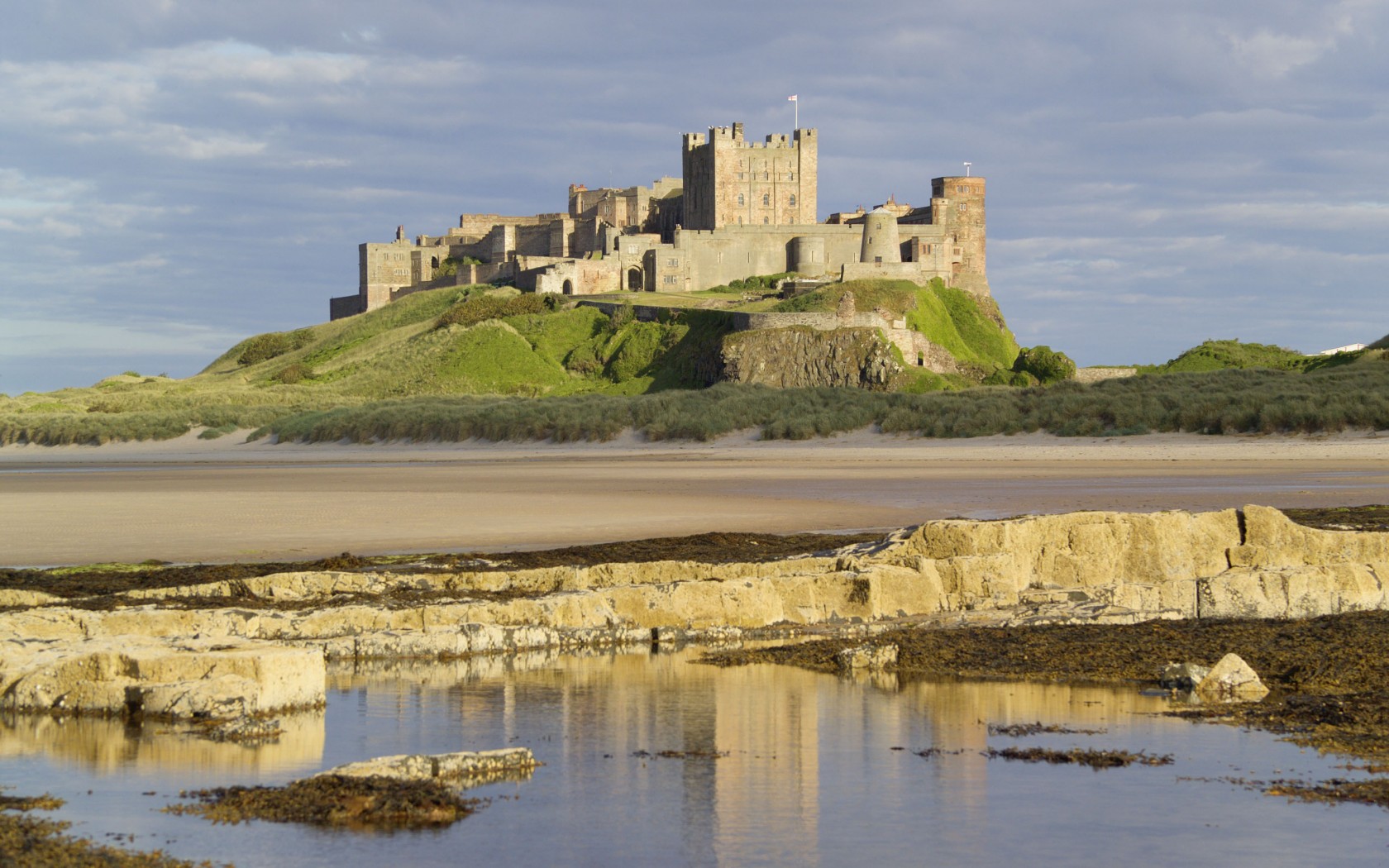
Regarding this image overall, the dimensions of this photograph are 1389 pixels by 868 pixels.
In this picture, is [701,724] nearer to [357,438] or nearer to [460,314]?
[357,438]

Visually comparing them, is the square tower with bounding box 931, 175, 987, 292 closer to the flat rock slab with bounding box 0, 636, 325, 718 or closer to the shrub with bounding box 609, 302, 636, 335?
the shrub with bounding box 609, 302, 636, 335

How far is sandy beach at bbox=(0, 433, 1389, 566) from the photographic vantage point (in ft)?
54.1

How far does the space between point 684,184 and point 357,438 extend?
4785cm

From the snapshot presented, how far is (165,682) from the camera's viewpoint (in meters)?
7.55

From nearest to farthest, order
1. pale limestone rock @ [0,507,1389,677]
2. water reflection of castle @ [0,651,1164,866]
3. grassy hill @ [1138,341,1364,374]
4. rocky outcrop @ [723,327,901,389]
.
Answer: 1. water reflection of castle @ [0,651,1164,866]
2. pale limestone rock @ [0,507,1389,677]
3. grassy hill @ [1138,341,1364,374]
4. rocky outcrop @ [723,327,901,389]

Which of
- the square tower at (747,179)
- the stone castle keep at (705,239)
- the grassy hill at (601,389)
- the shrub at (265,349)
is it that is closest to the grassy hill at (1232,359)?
the grassy hill at (601,389)

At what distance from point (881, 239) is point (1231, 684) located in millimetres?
66188

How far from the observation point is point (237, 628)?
9211mm

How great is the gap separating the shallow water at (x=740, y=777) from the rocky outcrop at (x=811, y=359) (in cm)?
4881

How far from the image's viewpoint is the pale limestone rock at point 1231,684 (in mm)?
8312

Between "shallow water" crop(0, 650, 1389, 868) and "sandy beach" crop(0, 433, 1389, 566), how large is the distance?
23.2ft

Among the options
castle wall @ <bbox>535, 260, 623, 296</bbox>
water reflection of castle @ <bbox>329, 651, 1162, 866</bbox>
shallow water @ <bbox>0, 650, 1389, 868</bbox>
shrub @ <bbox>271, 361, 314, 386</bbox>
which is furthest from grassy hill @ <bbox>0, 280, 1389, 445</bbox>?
shallow water @ <bbox>0, 650, 1389, 868</bbox>

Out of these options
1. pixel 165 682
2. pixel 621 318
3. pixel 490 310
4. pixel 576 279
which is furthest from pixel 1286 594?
pixel 576 279

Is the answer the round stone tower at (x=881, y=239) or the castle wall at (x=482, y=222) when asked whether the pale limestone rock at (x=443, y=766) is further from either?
the castle wall at (x=482, y=222)
